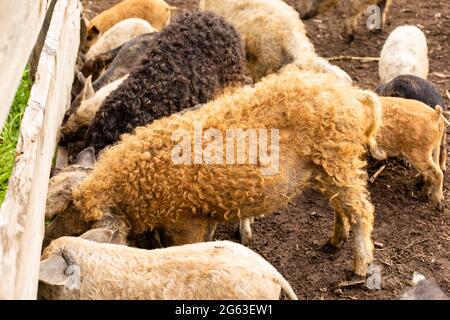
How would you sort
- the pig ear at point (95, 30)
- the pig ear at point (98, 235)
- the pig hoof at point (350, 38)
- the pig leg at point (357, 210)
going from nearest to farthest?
the pig ear at point (98, 235)
the pig leg at point (357, 210)
the pig ear at point (95, 30)
the pig hoof at point (350, 38)

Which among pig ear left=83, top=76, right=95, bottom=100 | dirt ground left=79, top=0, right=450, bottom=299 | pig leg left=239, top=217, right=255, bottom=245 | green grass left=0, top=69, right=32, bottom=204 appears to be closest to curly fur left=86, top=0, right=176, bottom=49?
green grass left=0, top=69, right=32, bottom=204

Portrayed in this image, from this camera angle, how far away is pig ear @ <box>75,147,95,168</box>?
501 cm

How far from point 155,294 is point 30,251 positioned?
0.64 metres

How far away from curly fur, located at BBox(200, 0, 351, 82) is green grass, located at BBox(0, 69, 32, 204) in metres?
2.15

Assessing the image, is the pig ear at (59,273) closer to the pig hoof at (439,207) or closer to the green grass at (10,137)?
the green grass at (10,137)

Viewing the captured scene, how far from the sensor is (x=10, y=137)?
19.1 feet

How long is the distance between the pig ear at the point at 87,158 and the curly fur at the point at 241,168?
0.45m

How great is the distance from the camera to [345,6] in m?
9.31

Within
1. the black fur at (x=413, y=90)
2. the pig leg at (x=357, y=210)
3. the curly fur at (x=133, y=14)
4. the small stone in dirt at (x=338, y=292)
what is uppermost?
the curly fur at (x=133, y=14)

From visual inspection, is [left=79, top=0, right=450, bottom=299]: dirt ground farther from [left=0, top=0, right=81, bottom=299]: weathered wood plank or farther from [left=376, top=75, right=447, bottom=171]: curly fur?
[left=0, top=0, right=81, bottom=299]: weathered wood plank

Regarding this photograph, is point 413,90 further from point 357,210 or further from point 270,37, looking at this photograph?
point 357,210

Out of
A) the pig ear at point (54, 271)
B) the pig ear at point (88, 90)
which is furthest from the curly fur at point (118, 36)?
the pig ear at point (54, 271)

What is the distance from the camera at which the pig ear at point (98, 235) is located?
415cm
